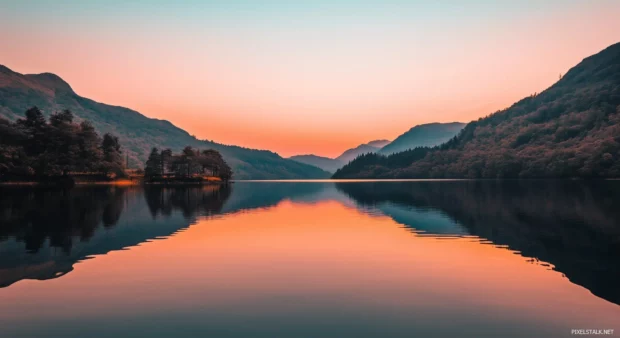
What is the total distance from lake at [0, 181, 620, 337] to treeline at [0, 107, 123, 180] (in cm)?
11694

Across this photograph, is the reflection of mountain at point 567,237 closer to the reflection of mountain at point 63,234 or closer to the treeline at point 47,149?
the reflection of mountain at point 63,234

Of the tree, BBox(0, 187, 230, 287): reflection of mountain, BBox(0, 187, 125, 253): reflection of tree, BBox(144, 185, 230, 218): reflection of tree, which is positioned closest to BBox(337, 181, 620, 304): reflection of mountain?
BBox(0, 187, 230, 287): reflection of mountain

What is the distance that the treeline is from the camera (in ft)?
456

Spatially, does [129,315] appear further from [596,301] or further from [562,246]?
[562,246]

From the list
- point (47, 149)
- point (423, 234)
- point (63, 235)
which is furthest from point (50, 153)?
point (423, 234)

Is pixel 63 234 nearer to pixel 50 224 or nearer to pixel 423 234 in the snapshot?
pixel 50 224

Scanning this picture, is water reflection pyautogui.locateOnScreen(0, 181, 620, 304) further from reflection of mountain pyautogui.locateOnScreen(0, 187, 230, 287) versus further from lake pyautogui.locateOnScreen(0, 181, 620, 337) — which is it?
lake pyautogui.locateOnScreen(0, 181, 620, 337)

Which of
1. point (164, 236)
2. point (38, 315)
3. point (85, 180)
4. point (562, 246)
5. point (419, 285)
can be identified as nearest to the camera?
point (38, 315)

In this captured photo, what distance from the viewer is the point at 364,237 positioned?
39.1 m

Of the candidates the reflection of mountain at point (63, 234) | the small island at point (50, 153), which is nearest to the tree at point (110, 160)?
the small island at point (50, 153)

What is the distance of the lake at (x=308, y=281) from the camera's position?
50.9 feet

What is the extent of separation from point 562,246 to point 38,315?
114 feet

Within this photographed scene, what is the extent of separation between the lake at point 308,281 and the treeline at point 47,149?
116938 mm

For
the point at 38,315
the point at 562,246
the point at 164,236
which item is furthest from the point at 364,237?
the point at 38,315
